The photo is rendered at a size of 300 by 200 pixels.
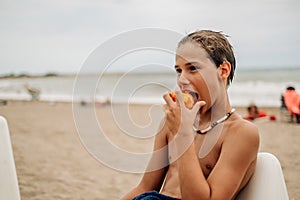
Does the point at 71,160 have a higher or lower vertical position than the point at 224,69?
lower

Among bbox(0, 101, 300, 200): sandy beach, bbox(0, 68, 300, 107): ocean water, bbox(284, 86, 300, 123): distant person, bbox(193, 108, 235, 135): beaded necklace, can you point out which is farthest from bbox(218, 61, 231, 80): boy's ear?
bbox(284, 86, 300, 123): distant person

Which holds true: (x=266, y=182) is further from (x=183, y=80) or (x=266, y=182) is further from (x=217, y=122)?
(x=183, y=80)

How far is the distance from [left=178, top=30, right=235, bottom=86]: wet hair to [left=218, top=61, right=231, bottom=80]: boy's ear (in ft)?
0.04

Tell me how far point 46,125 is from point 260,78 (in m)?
14.1

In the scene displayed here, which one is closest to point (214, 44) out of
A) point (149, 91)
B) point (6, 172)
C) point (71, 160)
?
point (6, 172)

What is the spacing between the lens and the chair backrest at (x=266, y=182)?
1.31 metres

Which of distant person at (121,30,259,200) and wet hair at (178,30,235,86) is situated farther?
wet hair at (178,30,235,86)

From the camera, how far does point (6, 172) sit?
1676mm

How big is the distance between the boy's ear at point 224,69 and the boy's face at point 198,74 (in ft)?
0.05

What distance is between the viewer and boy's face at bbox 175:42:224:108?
1.39m

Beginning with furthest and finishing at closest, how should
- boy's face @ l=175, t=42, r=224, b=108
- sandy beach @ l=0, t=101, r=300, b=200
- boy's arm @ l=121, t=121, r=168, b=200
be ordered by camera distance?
sandy beach @ l=0, t=101, r=300, b=200 < boy's arm @ l=121, t=121, r=168, b=200 < boy's face @ l=175, t=42, r=224, b=108

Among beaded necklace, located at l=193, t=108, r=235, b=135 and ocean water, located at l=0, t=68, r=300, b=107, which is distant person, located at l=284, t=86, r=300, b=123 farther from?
beaded necklace, located at l=193, t=108, r=235, b=135

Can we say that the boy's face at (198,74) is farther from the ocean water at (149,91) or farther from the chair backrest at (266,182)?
the ocean water at (149,91)

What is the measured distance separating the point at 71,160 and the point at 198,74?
422cm
